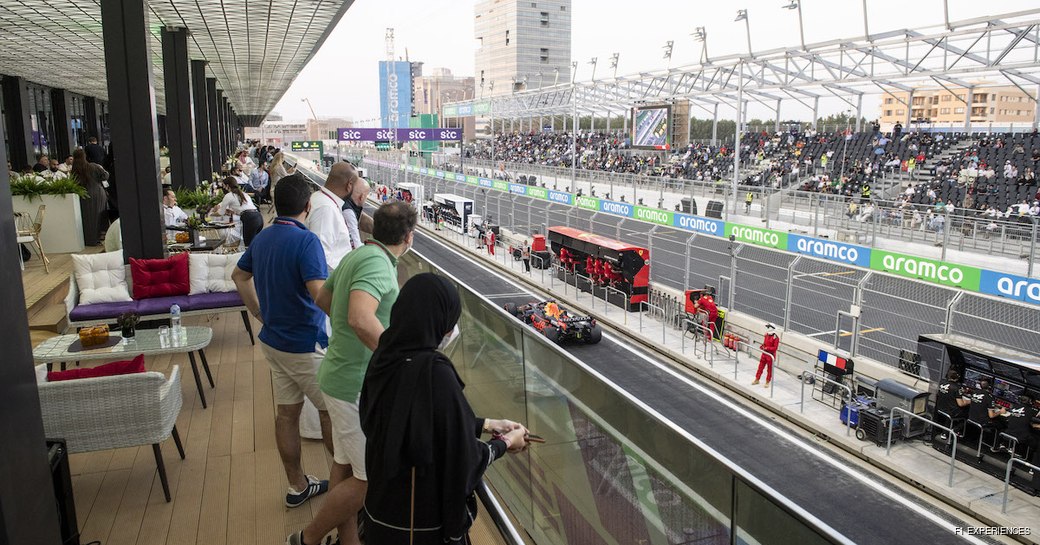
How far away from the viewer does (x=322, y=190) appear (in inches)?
178

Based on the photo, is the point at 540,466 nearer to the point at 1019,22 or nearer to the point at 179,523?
the point at 179,523

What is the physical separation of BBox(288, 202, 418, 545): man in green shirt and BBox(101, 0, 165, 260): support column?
21.5 feet

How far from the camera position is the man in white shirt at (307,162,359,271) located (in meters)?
4.36

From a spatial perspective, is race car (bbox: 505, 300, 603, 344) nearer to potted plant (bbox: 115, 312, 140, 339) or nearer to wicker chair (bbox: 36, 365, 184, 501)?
potted plant (bbox: 115, 312, 140, 339)

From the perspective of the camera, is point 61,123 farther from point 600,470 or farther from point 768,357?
point 600,470

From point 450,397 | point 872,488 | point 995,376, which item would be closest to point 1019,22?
point 995,376

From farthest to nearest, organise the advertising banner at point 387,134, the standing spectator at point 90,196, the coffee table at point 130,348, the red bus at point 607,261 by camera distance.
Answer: the advertising banner at point 387,134, the red bus at point 607,261, the standing spectator at point 90,196, the coffee table at point 130,348

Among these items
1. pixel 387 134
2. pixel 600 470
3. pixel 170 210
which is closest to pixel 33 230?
pixel 170 210

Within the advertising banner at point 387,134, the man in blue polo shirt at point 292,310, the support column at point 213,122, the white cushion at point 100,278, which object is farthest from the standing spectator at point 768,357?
the advertising banner at point 387,134

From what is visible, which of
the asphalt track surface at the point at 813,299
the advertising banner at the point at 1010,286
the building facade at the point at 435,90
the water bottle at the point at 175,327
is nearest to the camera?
the water bottle at the point at 175,327

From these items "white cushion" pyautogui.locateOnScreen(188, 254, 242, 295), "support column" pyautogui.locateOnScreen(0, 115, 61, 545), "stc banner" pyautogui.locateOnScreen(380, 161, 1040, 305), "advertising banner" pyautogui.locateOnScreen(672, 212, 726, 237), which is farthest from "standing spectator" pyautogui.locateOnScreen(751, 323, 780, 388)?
"support column" pyautogui.locateOnScreen(0, 115, 61, 545)

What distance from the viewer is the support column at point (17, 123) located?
25.8m

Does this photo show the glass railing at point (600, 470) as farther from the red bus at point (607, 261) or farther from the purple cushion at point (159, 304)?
the red bus at point (607, 261)

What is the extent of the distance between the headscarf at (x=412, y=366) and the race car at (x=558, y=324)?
15821 mm
